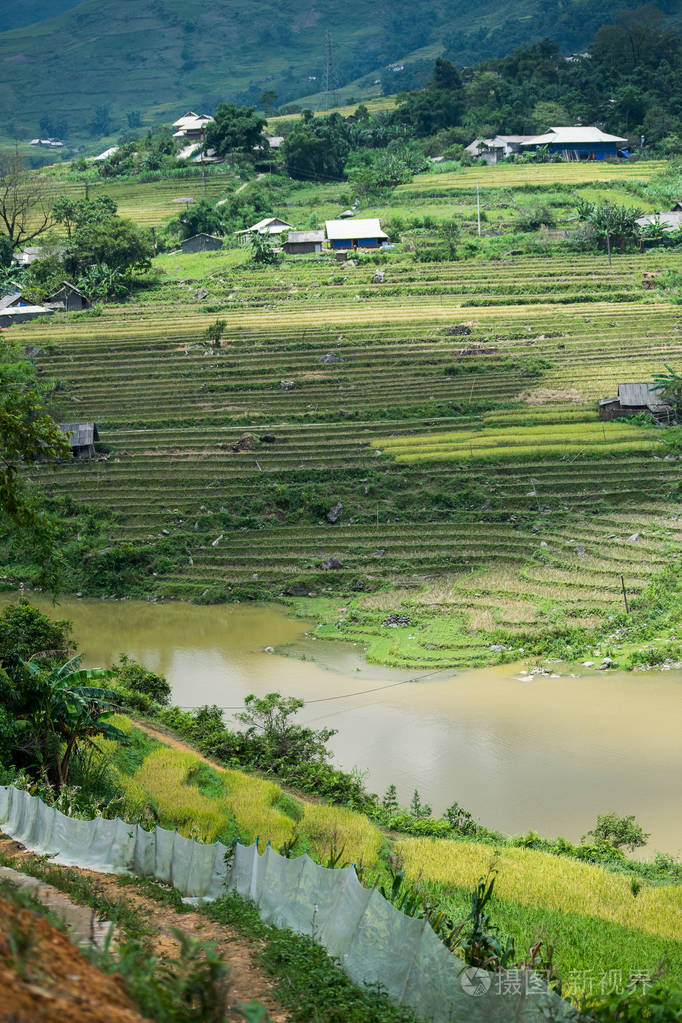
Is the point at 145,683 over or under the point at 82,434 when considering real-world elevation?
under

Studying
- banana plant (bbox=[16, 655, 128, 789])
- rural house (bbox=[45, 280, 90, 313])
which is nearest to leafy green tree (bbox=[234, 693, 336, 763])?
banana plant (bbox=[16, 655, 128, 789])

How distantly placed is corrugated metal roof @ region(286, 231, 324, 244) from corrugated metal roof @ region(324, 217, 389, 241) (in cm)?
49

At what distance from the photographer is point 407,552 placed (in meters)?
26.1

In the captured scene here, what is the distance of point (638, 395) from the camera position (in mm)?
30625

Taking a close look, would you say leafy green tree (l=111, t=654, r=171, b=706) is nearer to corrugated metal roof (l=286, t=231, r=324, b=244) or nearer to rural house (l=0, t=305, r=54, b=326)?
rural house (l=0, t=305, r=54, b=326)

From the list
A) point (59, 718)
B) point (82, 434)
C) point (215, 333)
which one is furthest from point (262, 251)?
point (59, 718)

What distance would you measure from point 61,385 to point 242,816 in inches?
1041

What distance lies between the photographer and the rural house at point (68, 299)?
45719mm

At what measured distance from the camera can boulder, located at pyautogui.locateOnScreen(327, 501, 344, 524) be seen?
27.7 meters

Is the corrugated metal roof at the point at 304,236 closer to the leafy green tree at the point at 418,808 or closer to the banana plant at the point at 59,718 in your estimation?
the leafy green tree at the point at 418,808

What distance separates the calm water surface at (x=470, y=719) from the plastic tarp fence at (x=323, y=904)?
6.79m

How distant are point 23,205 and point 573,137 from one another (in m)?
34.1

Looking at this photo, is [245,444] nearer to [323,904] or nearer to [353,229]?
[353,229]

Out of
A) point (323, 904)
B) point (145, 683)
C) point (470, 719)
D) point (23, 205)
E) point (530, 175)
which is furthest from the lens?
point (530, 175)
